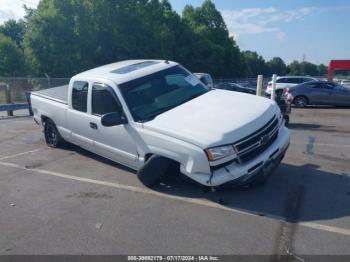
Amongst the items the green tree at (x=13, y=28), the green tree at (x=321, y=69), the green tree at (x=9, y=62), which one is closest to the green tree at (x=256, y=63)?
the green tree at (x=321, y=69)

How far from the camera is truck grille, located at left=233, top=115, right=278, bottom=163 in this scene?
503 cm

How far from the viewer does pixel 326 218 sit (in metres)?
4.63

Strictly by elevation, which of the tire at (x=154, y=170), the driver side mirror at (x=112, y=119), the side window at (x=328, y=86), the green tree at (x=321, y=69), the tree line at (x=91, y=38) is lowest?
the green tree at (x=321, y=69)

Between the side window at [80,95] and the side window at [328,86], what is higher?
the side window at [80,95]

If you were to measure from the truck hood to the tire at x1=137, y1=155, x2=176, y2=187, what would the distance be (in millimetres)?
415

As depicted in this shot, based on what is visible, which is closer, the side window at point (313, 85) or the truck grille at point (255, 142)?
the truck grille at point (255, 142)

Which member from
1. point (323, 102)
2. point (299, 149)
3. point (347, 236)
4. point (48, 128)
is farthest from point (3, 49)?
point (347, 236)

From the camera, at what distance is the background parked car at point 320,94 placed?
19812mm

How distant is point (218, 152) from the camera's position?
488 cm

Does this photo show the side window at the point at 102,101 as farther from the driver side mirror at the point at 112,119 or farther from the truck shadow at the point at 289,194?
the truck shadow at the point at 289,194

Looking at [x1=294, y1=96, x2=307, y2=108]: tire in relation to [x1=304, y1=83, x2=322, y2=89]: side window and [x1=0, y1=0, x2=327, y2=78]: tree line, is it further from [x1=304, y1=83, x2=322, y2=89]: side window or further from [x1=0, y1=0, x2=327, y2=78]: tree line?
[x1=0, y1=0, x2=327, y2=78]: tree line

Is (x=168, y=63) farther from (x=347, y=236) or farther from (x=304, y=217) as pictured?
(x=347, y=236)

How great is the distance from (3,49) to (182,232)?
5038cm

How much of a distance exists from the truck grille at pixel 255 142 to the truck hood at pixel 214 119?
66 millimetres
